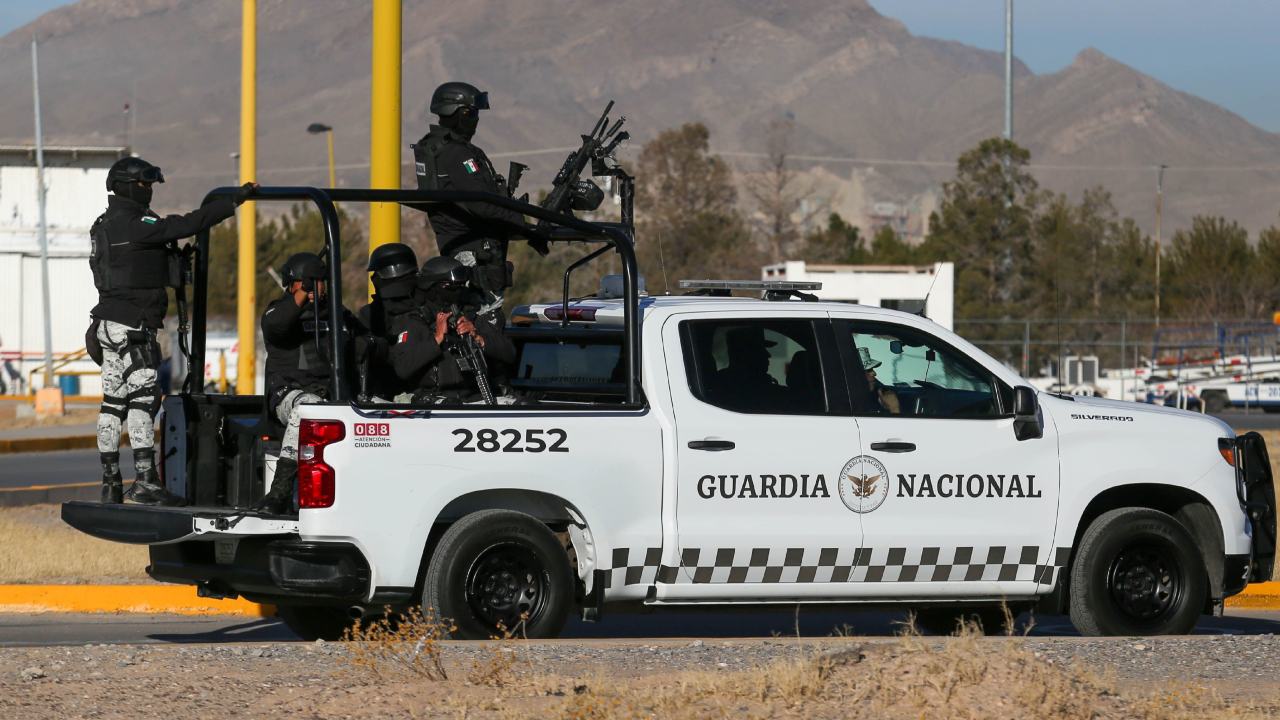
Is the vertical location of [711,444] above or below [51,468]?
above

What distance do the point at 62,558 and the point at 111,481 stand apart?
3.48 meters

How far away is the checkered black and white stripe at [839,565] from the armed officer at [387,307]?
5.01 feet

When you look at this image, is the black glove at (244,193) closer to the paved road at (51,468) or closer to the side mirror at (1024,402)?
the side mirror at (1024,402)

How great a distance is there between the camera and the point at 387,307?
30.2 feet

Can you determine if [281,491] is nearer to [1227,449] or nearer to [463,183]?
[463,183]

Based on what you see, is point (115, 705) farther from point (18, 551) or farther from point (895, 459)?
point (18, 551)

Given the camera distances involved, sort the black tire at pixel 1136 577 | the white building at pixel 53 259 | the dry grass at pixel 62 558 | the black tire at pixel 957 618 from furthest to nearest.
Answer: the white building at pixel 53 259
the dry grass at pixel 62 558
the black tire at pixel 957 618
the black tire at pixel 1136 577

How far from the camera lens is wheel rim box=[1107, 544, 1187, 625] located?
30.8 feet

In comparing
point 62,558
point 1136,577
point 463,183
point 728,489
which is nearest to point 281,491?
point 728,489

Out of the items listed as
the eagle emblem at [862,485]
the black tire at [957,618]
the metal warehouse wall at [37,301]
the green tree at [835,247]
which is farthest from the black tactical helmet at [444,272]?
the green tree at [835,247]

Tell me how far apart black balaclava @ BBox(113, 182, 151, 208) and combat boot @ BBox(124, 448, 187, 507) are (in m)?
1.32

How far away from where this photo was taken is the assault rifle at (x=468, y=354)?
342 inches

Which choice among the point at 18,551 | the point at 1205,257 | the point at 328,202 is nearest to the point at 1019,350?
the point at 1205,257

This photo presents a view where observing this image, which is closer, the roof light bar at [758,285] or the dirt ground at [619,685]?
the dirt ground at [619,685]
